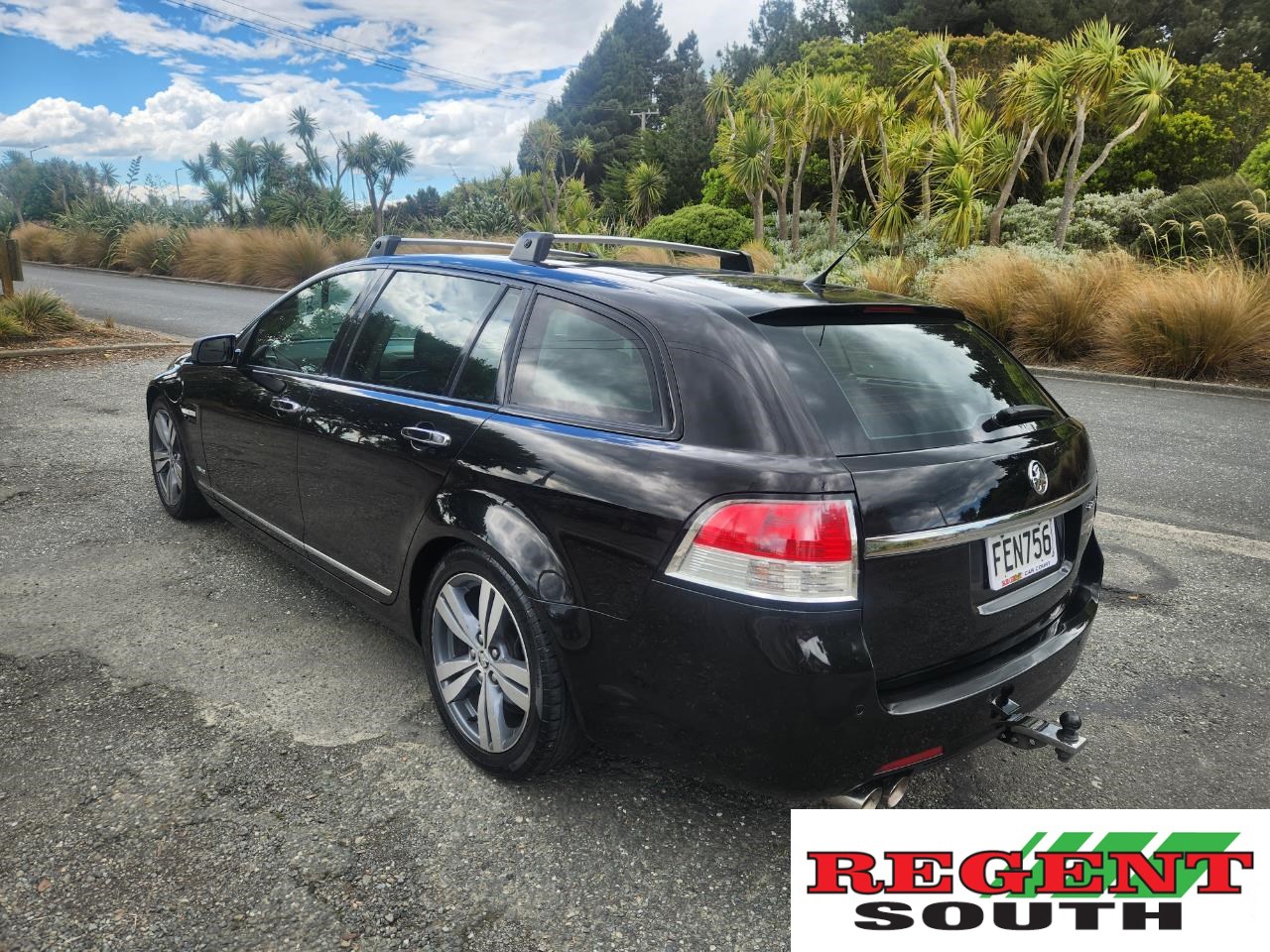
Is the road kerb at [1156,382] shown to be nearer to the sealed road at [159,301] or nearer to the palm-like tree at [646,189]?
the sealed road at [159,301]

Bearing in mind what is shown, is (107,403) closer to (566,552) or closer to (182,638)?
(182,638)

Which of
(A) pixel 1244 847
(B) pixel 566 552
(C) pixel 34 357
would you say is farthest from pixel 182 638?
(C) pixel 34 357

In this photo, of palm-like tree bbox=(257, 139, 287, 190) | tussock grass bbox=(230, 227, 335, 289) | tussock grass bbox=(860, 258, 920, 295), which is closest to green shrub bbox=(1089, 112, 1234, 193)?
tussock grass bbox=(860, 258, 920, 295)

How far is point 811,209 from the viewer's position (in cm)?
3180

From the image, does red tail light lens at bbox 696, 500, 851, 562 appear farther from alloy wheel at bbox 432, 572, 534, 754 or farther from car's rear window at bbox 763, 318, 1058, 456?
alloy wheel at bbox 432, 572, 534, 754

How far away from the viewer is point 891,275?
1484 centimetres

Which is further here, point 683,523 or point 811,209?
point 811,209

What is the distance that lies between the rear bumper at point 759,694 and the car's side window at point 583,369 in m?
0.54

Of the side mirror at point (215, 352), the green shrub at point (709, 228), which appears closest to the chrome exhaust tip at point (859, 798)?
the side mirror at point (215, 352)

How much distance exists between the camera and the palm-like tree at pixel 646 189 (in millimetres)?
48281

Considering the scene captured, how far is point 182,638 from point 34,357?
883 centimetres

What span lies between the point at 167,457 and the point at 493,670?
125 inches

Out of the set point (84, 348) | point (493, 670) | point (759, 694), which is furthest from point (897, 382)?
point (84, 348)

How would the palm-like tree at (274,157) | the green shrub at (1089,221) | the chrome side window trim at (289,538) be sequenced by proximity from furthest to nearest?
the palm-like tree at (274,157) → the green shrub at (1089,221) → the chrome side window trim at (289,538)
